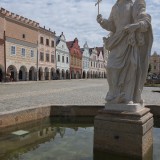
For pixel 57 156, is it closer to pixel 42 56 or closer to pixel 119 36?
pixel 119 36

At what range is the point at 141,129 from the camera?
4.50 metres

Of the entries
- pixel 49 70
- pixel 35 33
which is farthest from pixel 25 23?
pixel 49 70

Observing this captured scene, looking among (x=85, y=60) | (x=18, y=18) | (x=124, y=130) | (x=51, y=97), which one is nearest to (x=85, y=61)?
Answer: (x=85, y=60)

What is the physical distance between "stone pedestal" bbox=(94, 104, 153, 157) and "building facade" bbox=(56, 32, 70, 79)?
48.5m

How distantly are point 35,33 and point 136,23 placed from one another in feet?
136

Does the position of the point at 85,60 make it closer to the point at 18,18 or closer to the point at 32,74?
the point at 32,74

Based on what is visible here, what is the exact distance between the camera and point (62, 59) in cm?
5581

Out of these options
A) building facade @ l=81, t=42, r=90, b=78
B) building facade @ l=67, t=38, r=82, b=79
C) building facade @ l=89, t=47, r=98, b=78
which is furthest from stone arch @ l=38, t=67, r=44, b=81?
building facade @ l=89, t=47, r=98, b=78

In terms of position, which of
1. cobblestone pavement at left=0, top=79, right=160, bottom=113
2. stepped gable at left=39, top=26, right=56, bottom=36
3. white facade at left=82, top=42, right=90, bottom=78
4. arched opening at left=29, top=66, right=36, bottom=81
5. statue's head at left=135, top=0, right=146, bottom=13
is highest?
stepped gable at left=39, top=26, right=56, bottom=36

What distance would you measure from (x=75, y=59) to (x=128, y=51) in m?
58.5

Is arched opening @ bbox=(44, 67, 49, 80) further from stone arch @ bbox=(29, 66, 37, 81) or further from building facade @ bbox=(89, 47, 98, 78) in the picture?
building facade @ bbox=(89, 47, 98, 78)

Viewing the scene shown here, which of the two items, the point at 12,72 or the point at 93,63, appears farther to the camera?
the point at 93,63

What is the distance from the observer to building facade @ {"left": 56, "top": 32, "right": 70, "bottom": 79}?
5384 centimetres

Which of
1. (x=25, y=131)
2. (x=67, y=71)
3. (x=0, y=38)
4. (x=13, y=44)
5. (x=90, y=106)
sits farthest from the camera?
(x=67, y=71)
